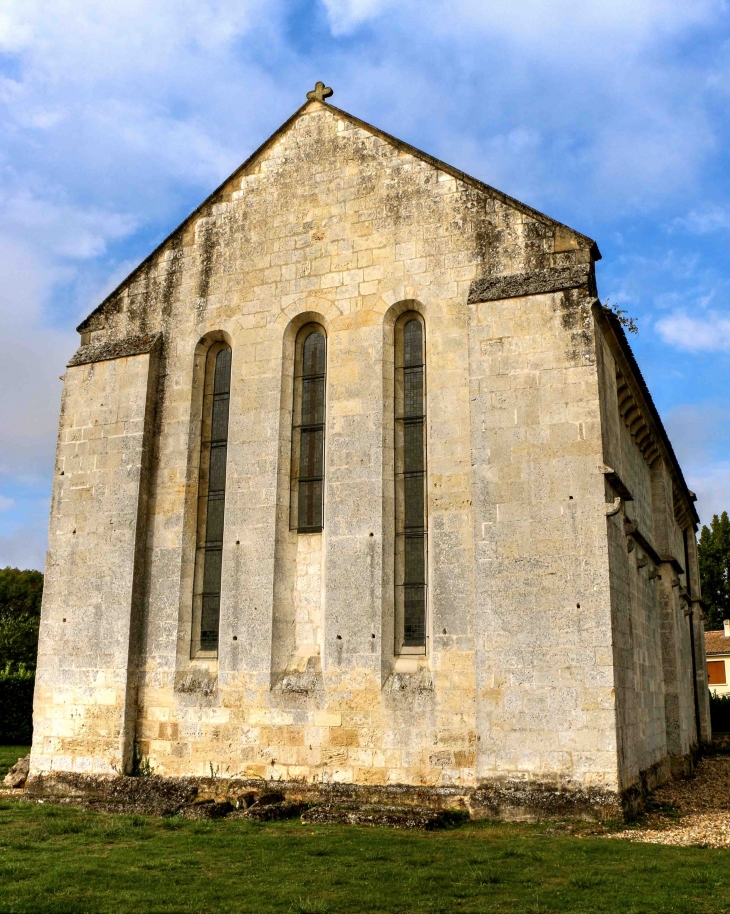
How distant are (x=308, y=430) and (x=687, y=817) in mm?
7086

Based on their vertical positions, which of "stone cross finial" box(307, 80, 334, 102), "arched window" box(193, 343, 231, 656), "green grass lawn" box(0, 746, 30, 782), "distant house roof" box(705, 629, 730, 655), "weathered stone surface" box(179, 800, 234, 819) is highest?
"stone cross finial" box(307, 80, 334, 102)

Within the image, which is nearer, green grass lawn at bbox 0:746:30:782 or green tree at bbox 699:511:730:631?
green grass lawn at bbox 0:746:30:782

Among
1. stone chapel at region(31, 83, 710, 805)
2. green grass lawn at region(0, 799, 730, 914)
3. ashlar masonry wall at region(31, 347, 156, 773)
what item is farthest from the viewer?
ashlar masonry wall at region(31, 347, 156, 773)

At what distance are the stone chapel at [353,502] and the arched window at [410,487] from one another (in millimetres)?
31

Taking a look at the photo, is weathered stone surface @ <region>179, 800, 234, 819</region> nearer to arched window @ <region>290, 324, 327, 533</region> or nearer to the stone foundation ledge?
the stone foundation ledge

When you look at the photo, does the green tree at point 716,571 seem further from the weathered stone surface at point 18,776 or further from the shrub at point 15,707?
the weathered stone surface at point 18,776

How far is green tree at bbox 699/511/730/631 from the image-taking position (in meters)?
49.7

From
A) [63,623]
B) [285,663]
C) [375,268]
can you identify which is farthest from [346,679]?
[375,268]

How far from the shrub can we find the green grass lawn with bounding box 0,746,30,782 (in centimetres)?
79

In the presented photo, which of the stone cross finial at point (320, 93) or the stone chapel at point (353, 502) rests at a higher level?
the stone cross finial at point (320, 93)

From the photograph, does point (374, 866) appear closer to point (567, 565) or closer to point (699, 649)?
point (567, 565)

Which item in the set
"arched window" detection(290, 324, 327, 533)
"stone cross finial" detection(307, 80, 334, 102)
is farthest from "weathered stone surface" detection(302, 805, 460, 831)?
"stone cross finial" detection(307, 80, 334, 102)

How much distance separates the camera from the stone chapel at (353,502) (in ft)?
33.4

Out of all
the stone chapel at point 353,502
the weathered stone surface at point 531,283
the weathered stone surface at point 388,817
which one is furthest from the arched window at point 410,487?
the weathered stone surface at point 388,817
